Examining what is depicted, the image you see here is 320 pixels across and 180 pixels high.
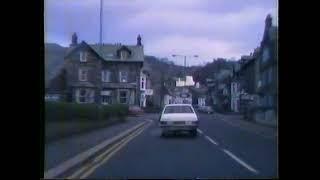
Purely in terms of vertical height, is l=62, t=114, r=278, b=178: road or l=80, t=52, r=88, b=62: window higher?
l=80, t=52, r=88, b=62: window

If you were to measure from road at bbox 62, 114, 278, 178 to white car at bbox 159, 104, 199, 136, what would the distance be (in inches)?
9.2

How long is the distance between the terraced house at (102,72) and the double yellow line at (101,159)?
56.2 inches

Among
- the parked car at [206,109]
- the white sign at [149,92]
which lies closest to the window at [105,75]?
the white sign at [149,92]

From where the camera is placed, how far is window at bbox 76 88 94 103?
5574mm

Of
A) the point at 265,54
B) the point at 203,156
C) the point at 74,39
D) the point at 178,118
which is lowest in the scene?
the point at 203,156

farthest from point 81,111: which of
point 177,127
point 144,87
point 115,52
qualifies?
point 177,127

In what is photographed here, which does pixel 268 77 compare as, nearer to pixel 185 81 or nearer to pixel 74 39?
pixel 185 81

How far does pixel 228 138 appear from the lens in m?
7.17

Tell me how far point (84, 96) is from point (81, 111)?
19 centimetres

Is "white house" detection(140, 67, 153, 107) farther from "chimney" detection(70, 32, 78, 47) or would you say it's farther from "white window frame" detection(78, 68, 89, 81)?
"chimney" detection(70, 32, 78, 47)

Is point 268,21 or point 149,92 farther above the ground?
point 268,21

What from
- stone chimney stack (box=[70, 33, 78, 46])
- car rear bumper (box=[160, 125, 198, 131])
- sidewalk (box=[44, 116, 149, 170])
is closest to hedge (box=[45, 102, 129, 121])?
sidewalk (box=[44, 116, 149, 170])

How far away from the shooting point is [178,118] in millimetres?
11070
